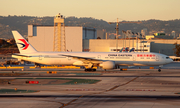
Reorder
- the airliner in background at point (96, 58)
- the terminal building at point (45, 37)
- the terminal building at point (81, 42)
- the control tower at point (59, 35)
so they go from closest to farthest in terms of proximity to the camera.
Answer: the airliner in background at point (96, 58) < the control tower at point (59, 35) < the terminal building at point (81, 42) < the terminal building at point (45, 37)

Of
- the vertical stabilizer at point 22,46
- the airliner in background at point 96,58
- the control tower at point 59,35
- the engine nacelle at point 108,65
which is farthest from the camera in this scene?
the control tower at point 59,35

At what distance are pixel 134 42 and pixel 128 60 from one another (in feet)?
266

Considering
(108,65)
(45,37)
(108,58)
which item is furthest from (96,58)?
(45,37)

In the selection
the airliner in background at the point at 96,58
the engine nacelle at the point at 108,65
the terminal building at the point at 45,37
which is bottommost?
the engine nacelle at the point at 108,65

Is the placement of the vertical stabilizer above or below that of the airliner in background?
above

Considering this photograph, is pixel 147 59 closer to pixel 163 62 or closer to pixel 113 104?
pixel 163 62

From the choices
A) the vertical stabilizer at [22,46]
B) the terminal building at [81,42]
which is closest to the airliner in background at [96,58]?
the vertical stabilizer at [22,46]

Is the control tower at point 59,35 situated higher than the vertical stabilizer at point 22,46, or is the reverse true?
the control tower at point 59,35

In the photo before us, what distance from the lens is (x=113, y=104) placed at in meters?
21.7

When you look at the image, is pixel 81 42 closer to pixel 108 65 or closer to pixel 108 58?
pixel 108 58

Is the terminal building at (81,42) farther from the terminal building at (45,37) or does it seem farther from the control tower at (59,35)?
the control tower at (59,35)

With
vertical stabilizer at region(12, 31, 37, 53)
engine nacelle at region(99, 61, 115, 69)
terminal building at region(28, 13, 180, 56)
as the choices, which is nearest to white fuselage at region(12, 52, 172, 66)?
vertical stabilizer at region(12, 31, 37, 53)

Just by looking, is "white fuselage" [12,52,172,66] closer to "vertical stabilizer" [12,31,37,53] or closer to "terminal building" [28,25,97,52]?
"vertical stabilizer" [12,31,37,53]

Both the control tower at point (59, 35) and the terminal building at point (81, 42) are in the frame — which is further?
the terminal building at point (81, 42)
